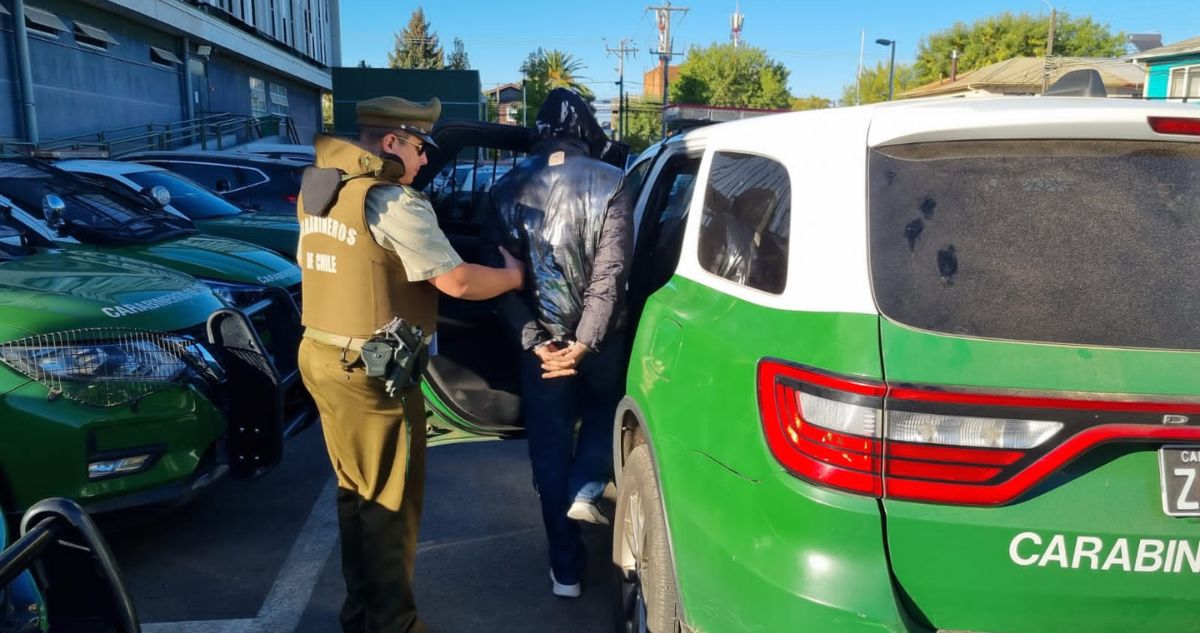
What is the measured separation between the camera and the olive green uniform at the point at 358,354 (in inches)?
107

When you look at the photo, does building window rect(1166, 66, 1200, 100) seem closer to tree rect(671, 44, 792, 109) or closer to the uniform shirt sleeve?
the uniform shirt sleeve

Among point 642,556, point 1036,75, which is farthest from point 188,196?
point 1036,75

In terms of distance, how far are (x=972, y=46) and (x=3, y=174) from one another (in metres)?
76.0

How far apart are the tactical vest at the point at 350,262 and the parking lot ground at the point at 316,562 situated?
4.18 feet

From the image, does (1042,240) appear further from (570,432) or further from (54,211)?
(54,211)

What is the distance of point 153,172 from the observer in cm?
803

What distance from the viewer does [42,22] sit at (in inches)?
691

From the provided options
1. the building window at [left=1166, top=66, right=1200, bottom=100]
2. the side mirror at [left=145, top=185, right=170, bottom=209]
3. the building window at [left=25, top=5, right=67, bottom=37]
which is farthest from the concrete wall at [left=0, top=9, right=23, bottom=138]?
the building window at [left=1166, top=66, right=1200, bottom=100]

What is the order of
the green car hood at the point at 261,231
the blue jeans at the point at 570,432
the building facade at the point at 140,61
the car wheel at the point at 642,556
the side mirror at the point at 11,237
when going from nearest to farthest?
the car wheel at the point at 642,556
the blue jeans at the point at 570,432
the side mirror at the point at 11,237
the green car hood at the point at 261,231
the building facade at the point at 140,61

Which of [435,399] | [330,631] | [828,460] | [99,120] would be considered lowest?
[330,631]

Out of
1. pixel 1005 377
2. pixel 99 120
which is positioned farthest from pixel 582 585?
pixel 99 120

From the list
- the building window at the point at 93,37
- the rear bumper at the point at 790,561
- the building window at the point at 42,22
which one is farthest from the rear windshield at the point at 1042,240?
the building window at the point at 93,37

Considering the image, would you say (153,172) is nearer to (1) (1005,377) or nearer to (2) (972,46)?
(1) (1005,377)

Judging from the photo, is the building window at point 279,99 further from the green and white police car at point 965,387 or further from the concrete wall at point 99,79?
the green and white police car at point 965,387
